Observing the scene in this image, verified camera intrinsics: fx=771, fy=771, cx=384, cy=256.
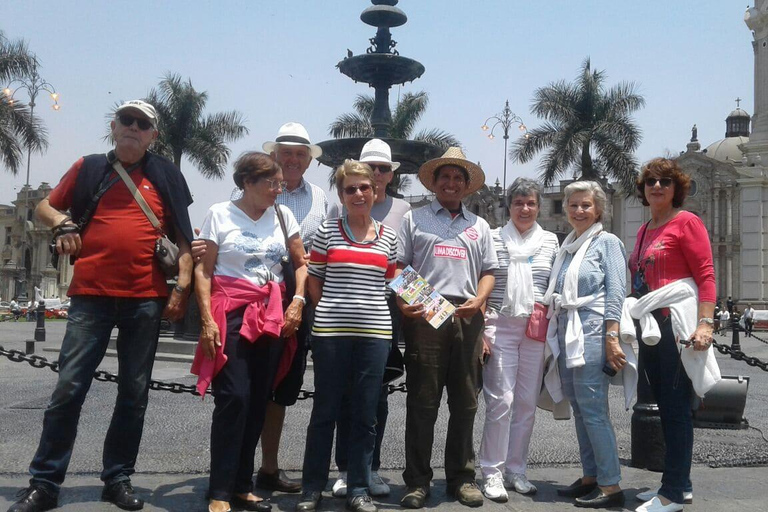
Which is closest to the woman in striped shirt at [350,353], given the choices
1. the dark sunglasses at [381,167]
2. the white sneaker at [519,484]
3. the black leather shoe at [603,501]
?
the dark sunglasses at [381,167]

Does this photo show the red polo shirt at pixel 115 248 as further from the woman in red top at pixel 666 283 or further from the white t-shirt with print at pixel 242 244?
the woman in red top at pixel 666 283

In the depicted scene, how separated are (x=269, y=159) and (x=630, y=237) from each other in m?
54.5

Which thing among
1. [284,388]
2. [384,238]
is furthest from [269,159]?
[284,388]

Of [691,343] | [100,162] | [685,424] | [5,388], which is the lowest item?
[5,388]

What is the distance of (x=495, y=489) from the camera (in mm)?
4555

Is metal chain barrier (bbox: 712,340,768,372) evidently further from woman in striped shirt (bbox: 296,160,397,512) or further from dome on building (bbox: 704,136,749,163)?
dome on building (bbox: 704,136,749,163)

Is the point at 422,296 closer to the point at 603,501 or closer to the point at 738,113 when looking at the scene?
the point at 603,501

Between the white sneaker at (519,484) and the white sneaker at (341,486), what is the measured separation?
104 cm

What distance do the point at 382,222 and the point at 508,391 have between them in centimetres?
132

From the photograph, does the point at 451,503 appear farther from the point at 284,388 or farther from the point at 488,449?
the point at 284,388

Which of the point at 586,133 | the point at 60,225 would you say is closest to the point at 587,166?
the point at 586,133

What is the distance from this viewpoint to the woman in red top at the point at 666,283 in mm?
4457

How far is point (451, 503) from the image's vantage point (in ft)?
14.6

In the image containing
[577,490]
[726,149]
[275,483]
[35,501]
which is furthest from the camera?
[726,149]
